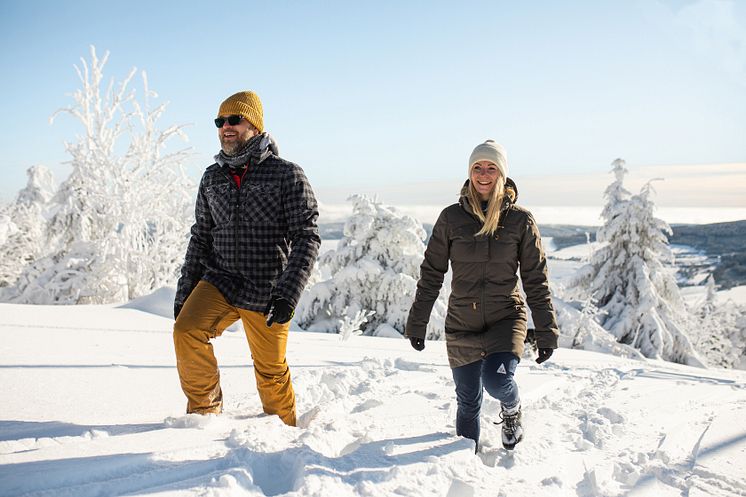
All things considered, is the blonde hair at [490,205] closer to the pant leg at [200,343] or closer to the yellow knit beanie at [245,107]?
the yellow knit beanie at [245,107]

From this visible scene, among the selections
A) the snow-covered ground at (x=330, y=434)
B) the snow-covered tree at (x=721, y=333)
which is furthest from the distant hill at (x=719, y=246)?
the snow-covered ground at (x=330, y=434)

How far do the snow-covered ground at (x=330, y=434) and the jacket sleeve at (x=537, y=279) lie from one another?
787 millimetres

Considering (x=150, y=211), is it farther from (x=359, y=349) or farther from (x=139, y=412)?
(x=139, y=412)

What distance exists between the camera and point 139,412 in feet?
10.4

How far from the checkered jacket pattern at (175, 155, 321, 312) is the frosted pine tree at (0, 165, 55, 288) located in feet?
80.6

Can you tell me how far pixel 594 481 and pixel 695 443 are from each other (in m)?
1.32

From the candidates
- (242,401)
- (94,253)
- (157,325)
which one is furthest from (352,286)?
(242,401)

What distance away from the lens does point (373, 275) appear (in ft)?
45.0

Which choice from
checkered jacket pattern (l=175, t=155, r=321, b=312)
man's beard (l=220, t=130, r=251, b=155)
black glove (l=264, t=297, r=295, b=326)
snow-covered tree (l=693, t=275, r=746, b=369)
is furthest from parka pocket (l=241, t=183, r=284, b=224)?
snow-covered tree (l=693, t=275, r=746, b=369)

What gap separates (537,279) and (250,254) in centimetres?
180

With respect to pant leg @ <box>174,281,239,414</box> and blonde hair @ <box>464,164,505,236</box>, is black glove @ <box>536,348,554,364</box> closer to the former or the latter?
blonde hair @ <box>464,164,505,236</box>

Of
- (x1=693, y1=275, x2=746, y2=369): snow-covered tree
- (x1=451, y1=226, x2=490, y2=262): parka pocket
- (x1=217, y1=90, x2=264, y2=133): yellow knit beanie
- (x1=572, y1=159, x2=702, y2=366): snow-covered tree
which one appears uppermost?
(x1=217, y1=90, x2=264, y2=133): yellow knit beanie

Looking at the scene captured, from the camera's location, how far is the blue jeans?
9.45 feet

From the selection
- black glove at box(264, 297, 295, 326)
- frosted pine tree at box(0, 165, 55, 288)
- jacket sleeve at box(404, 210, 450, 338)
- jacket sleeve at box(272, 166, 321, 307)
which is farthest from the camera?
frosted pine tree at box(0, 165, 55, 288)
